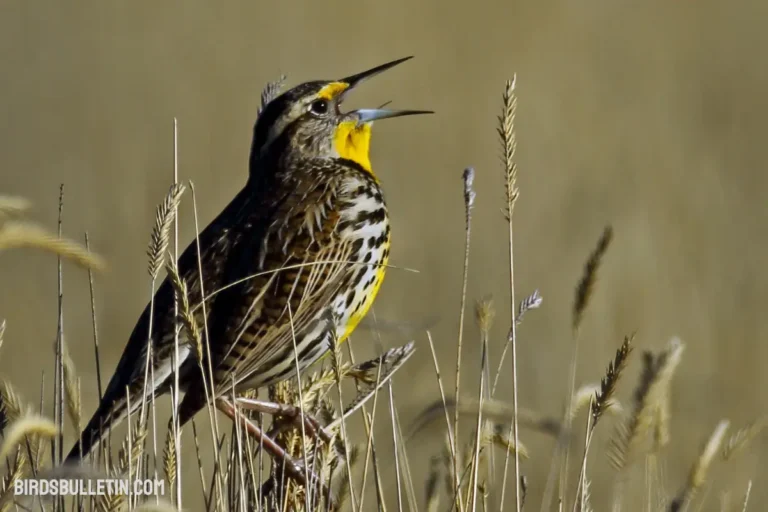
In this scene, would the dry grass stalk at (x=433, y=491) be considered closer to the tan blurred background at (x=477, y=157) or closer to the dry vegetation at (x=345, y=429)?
the dry vegetation at (x=345, y=429)

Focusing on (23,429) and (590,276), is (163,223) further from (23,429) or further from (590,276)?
(590,276)

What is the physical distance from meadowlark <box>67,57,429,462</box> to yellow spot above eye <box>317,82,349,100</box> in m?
0.31

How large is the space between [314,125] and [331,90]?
140 mm

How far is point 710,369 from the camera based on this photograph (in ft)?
23.4

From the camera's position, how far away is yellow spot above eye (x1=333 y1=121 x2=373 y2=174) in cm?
450

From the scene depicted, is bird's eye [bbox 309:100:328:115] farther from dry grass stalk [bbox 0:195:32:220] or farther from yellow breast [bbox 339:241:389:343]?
dry grass stalk [bbox 0:195:32:220]

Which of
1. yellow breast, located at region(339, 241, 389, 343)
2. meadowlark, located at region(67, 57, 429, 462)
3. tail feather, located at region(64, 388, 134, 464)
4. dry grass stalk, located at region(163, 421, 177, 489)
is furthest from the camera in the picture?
yellow breast, located at region(339, 241, 389, 343)

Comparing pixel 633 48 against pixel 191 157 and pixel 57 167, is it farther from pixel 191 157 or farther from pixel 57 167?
pixel 57 167

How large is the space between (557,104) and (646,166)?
81cm

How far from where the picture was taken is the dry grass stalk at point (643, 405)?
274 centimetres

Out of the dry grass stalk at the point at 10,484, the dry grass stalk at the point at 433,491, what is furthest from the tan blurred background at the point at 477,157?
the dry grass stalk at the point at 10,484

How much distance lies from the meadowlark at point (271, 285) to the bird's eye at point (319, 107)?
0.27 m

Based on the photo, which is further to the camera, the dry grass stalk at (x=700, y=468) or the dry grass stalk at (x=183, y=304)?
the dry grass stalk at (x=700, y=468)

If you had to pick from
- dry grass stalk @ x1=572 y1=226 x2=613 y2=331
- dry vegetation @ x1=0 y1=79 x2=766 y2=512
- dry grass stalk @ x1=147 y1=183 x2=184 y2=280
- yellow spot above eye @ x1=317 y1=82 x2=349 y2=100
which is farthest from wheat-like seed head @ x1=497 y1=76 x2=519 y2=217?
yellow spot above eye @ x1=317 y1=82 x2=349 y2=100
